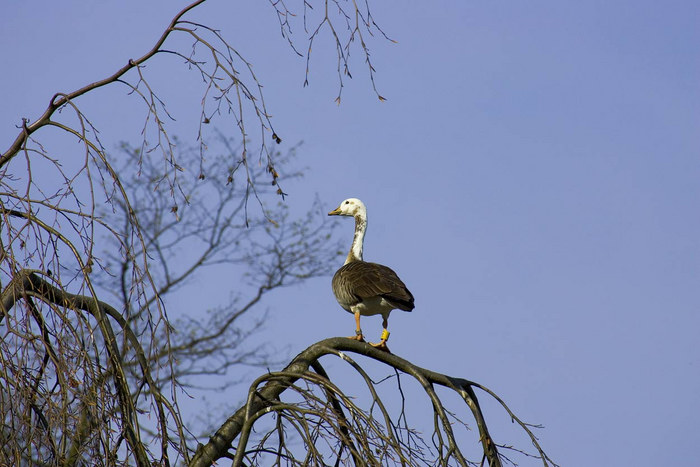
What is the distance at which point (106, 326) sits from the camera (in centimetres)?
417

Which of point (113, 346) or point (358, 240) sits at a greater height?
point (358, 240)

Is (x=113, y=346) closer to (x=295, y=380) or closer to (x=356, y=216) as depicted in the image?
(x=295, y=380)

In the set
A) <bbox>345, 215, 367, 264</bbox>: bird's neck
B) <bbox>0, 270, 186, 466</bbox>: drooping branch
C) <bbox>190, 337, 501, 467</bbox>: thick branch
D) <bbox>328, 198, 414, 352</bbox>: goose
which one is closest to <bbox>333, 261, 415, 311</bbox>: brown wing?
<bbox>328, 198, 414, 352</bbox>: goose

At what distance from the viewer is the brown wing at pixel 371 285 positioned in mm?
6223

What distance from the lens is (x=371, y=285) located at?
6305 mm

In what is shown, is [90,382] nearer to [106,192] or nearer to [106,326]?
[106,326]

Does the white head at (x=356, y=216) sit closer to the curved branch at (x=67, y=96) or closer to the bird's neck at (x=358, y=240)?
the bird's neck at (x=358, y=240)

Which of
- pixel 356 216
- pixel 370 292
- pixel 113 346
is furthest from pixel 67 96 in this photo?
pixel 356 216

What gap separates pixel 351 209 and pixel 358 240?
392 millimetres

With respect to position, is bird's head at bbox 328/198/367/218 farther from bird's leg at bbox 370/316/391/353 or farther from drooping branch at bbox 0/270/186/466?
drooping branch at bbox 0/270/186/466

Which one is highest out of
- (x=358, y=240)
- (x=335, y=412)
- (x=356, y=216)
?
(x=356, y=216)

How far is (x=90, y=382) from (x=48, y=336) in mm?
502

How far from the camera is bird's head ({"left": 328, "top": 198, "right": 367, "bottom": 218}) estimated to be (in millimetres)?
8203

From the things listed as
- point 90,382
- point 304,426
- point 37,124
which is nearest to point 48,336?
point 90,382
